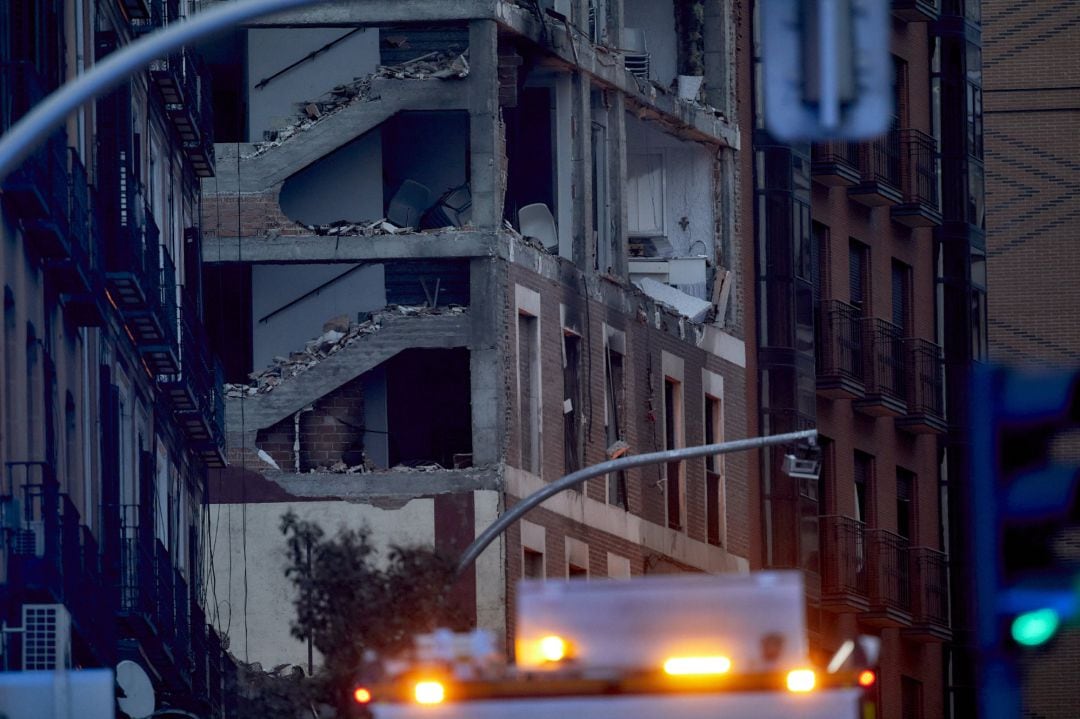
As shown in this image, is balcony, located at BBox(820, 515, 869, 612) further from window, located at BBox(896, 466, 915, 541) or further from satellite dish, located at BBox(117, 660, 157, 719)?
satellite dish, located at BBox(117, 660, 157, 719)

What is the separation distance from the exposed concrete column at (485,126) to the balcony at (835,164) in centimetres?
822

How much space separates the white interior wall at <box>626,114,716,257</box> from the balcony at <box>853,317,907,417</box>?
3.34 metres

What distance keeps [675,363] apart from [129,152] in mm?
20953

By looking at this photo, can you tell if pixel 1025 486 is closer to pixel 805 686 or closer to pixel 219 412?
pixel 805 686

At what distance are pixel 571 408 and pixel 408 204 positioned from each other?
4.40 m

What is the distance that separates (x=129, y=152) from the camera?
1462 inches

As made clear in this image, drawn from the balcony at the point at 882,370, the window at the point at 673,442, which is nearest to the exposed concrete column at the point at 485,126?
the window at the point at 673,442

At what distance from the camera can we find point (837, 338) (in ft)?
188

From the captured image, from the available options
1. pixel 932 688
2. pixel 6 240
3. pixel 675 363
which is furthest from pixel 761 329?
pixel 6 240

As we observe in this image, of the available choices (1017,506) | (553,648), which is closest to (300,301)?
(553,648)

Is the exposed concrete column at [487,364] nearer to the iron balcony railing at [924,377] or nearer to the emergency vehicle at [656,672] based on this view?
the iron balcony railing at [924,377]

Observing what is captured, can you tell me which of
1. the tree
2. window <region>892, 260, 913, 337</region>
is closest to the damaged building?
window <region>892, 260, 913, 337</region>

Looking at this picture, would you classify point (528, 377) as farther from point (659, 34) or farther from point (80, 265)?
point (80, 265)

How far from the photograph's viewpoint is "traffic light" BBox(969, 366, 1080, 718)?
1126cm
